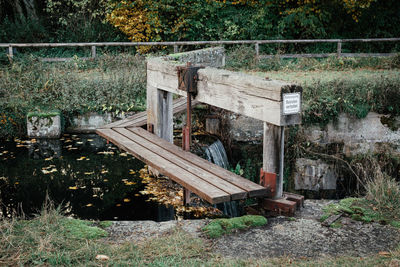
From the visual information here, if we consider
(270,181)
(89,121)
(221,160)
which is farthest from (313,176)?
(89,121)

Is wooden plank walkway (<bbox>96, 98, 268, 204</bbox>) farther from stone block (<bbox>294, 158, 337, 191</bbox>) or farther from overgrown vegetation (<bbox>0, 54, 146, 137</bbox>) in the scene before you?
stone block (<bbox>294, 158, 337, 191</bbox>)

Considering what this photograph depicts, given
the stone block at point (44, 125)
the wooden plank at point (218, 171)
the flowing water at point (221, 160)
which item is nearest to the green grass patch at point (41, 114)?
the stone block at point (44, 125)

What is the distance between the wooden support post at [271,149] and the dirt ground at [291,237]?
22.7 inches

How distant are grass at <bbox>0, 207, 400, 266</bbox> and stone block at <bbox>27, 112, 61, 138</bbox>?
587cm

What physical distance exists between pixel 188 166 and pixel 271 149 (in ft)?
3.75

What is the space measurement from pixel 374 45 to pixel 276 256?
593 inches

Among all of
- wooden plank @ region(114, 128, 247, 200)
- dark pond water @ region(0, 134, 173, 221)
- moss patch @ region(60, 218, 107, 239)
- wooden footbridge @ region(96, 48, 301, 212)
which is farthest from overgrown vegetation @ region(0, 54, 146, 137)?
moss patch @ region(60, 218, 107, 239)

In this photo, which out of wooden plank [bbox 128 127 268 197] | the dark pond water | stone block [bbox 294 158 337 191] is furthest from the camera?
stone block [bbox 294 158 337 191]

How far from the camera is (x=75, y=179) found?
299 inches

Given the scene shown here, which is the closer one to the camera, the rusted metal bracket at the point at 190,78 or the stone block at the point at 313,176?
the rusted metal bracket at the point at 190,78

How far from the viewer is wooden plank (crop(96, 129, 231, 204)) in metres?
4.46

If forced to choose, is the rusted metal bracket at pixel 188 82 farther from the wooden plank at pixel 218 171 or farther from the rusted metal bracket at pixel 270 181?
the rusted metal bracket at pixel 270 181

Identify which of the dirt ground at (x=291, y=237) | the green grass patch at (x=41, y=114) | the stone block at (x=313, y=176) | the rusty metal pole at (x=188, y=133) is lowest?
the stone block at (x=313, y=176)

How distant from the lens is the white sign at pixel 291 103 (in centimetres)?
451
